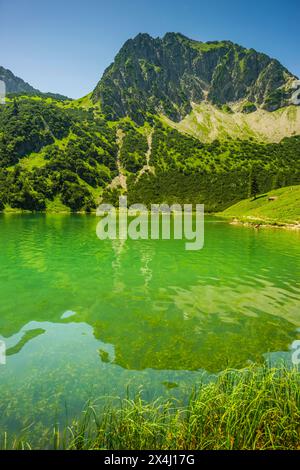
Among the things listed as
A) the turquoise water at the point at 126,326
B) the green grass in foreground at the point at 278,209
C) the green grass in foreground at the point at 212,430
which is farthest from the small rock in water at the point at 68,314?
the green grass in foreground at the point at 278,209

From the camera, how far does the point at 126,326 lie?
1642 cm

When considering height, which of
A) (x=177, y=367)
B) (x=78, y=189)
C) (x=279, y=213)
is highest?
(x=78, y=189)

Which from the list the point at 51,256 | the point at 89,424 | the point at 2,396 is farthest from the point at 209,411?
the point at 51,256

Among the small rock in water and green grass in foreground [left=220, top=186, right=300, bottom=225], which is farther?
green grass in foreground [left=220, top=186, right=300, bottom=225]

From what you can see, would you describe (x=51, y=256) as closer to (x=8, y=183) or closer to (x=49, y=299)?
(x=49, y=299)

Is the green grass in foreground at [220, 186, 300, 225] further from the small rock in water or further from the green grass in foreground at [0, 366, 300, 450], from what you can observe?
the green grass in foreground at [0, 366, 300, 450]

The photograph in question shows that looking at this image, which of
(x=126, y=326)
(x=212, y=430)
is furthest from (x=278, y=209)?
(x=212, y=430)

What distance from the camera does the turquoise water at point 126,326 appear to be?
10.7 m

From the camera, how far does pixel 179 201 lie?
617ft

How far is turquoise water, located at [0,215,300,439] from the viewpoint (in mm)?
10711

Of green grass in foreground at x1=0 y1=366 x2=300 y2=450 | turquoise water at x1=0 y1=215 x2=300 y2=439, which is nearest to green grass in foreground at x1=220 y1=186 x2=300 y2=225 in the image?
turquoise water at x1=0 y1=215 x2=300 y2=439

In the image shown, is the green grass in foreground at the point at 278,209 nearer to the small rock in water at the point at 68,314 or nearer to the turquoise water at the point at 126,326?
the turquoise water at the point at 126,326

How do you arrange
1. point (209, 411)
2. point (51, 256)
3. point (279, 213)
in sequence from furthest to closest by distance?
point (279, 213)
point (51, 256)
point (209, 411)
